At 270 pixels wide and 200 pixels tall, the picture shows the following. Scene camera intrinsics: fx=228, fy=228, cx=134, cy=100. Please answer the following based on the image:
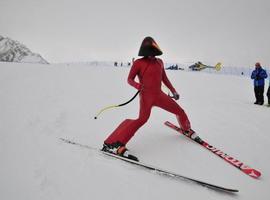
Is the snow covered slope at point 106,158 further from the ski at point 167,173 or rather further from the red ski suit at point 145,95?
the red ski suit at point 145,95

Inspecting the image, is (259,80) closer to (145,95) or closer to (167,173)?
(145,95)

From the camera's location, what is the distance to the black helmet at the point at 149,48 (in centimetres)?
374

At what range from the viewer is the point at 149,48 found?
374cm

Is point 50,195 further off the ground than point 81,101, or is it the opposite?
point 81,101

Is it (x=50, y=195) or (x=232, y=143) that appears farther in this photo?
(x=232, y=143)

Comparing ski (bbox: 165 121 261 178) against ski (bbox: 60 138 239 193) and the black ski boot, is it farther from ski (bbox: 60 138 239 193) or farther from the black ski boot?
the black ski boot

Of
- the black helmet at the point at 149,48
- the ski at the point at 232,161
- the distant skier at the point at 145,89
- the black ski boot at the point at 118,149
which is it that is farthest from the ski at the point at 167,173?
the black helmet at the point at 149,48

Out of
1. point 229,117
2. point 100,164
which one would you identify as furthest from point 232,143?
point 100,164

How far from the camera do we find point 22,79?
28.7 feet

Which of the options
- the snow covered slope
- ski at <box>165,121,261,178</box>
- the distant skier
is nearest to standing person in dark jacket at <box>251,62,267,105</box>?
the snow covered slope

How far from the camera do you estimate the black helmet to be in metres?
3.74

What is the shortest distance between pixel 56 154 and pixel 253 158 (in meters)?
2.98

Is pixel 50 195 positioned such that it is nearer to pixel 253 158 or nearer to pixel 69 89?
pixel 253 158

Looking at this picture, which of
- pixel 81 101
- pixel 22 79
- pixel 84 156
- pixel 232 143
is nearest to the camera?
pixel 84 156
